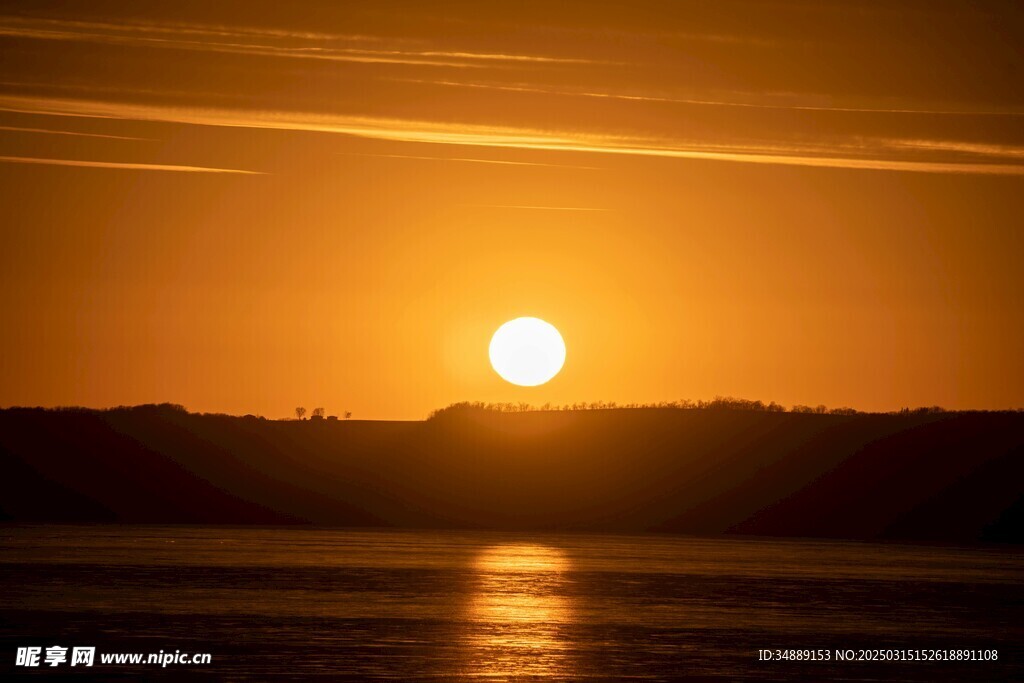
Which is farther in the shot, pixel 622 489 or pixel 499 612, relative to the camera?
pixel 622 489

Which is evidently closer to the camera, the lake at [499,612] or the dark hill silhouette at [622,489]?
the lake at [499,612]

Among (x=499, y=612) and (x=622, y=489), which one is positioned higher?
(x=622, y=489)

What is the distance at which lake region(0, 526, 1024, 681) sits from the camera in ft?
147

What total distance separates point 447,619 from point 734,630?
10.6 m

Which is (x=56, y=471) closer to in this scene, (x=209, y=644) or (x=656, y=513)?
(x=656, y=513)

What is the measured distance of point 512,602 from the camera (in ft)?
219

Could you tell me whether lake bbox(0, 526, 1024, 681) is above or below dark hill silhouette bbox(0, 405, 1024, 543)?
below

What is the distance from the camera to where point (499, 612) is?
2440 inches

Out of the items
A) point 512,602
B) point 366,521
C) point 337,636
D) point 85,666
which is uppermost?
point 366,521

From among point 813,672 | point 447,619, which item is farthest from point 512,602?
point 813,672

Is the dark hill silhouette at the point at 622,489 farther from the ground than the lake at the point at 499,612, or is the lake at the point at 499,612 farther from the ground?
the dark hill silhouette at the point at 622,489

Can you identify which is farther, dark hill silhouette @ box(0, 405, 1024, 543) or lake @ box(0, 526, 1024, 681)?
dark hill silhouette @ box(0, 405, 1024, 543)

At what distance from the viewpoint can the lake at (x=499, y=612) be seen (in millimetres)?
44781

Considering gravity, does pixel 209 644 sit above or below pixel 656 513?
below
